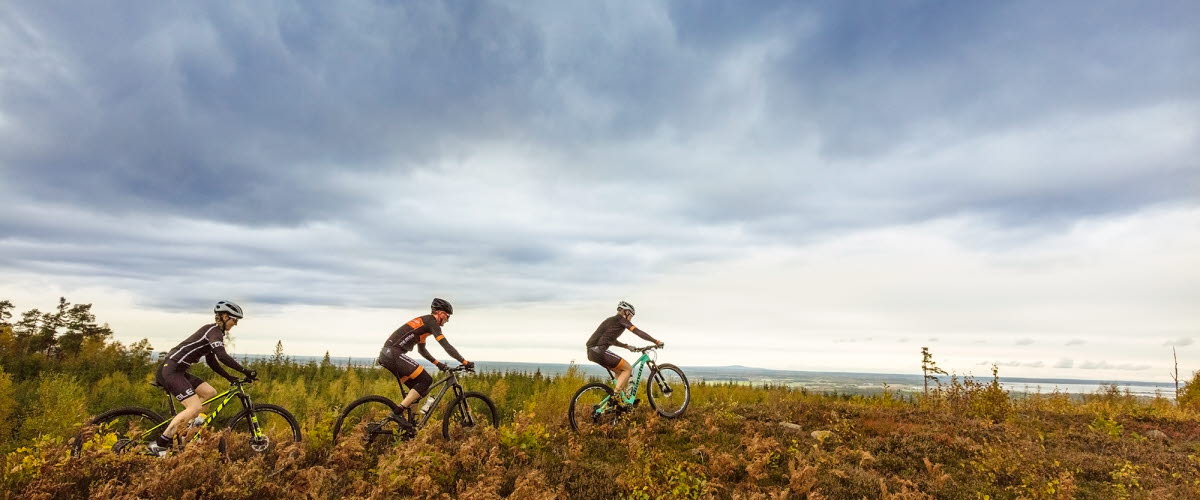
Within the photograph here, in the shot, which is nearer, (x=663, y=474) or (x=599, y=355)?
(x=663, y=474)

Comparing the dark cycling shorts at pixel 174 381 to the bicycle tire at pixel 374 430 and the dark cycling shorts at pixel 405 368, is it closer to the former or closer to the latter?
the bicycle tire at pixel 374 430

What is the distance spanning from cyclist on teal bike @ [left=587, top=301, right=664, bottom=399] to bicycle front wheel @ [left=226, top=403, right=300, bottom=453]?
21.0 feet

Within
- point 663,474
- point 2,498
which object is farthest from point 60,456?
point 663,474

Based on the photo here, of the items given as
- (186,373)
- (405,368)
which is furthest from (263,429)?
(405,368)

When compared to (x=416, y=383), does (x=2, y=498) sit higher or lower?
lower

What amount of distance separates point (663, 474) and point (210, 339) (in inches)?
324

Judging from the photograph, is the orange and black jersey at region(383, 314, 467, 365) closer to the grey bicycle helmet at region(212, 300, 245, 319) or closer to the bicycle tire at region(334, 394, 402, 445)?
the bicycle tire at region(334, 394, 402, 445)

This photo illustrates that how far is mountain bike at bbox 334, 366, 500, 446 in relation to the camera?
1041 centimetres

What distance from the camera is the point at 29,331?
41.6m

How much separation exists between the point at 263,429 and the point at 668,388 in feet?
29.4

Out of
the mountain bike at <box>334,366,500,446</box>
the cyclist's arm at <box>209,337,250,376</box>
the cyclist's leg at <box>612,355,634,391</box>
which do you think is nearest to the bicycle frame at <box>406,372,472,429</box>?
the mountain bike at <box>334,366,500,446</box>

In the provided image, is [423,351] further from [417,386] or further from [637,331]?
[637,331]

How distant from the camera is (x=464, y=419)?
11406mm

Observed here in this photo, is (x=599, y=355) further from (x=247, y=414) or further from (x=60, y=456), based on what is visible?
(x=60, y=456)
